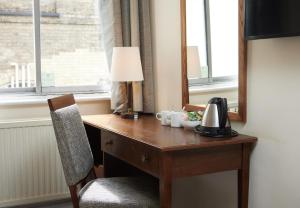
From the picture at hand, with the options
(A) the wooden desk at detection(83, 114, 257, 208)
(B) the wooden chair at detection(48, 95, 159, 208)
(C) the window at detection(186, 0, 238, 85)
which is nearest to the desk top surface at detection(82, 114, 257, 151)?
(A) the wooden desk at detection(83, 114, 257, 208)

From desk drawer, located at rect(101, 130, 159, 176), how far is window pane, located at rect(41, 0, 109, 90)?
1014 mm

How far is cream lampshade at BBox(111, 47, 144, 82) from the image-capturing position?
2738mm

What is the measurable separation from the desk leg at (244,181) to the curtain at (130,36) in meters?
1.10

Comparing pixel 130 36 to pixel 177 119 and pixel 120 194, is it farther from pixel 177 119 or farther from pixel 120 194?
pixel 120 194

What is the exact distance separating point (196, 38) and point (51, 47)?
54.1 inches

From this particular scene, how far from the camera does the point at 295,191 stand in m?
1.78

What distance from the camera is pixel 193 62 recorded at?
2520 millimetres

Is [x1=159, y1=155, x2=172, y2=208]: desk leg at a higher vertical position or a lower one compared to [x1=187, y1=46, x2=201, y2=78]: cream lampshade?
lower

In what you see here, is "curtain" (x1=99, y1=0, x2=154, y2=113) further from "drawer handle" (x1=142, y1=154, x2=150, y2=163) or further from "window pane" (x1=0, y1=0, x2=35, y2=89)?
"drawer handle" (x1=142, y1=154, x2=150, y2=163)

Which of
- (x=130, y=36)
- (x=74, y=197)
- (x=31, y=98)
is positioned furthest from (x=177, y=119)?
(x=31, y=98)

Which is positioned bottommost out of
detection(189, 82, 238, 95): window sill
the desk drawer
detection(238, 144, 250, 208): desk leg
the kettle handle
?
detection(238, 144, 250, 208): desk leg

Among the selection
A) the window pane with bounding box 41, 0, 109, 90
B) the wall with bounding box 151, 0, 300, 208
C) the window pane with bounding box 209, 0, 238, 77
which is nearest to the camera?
the wall with bounding box 151, 0, 300, 208

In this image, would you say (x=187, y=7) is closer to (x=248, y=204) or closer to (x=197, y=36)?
(x=197, y=36)

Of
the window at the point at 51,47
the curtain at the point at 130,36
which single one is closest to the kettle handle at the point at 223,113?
the curtain at the point at 130,36
